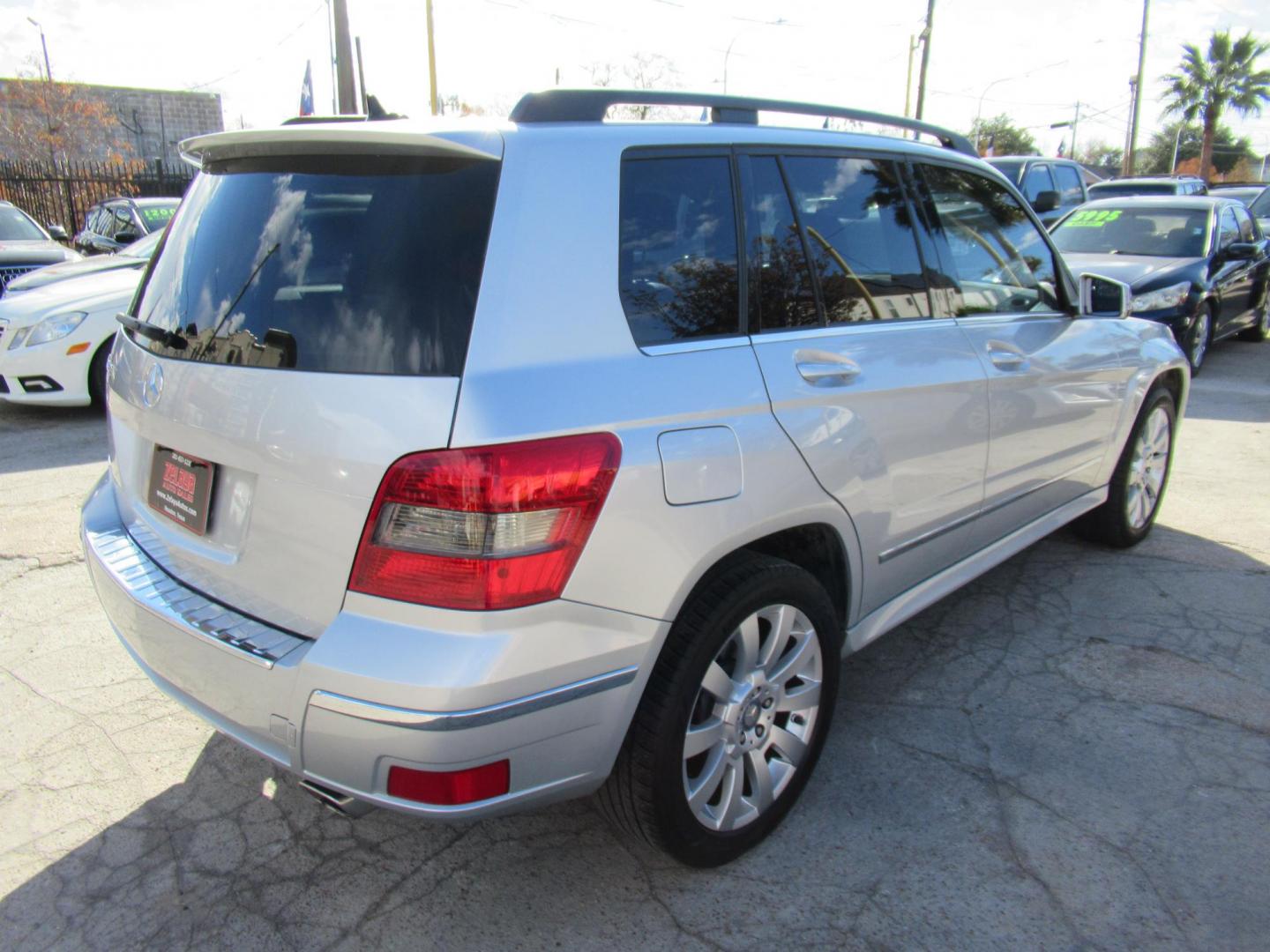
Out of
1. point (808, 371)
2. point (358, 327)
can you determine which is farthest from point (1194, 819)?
point (358, 327)

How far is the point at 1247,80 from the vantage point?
41.9m

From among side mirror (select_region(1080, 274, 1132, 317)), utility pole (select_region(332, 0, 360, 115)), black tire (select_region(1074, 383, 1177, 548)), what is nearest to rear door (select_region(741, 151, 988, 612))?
side mirror (select_region(1080, 274, 1132, 317))

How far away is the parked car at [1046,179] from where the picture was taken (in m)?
13.4

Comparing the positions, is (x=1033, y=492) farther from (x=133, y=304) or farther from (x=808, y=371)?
(x=133, y=304)

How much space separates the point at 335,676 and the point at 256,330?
80 centimetres

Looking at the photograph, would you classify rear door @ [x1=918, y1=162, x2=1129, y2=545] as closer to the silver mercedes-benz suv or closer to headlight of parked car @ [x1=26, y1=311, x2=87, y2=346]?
the silver mercedes-benz suv

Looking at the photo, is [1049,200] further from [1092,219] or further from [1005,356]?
[1005,356]

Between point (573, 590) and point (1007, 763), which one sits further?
point (1007, 763)

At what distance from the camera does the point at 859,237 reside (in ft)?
9.20

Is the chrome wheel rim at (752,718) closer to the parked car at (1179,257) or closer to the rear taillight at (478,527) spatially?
the rear taillight at (478,527)

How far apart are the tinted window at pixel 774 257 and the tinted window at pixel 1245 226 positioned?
388 inches

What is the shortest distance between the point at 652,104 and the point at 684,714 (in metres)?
1.50

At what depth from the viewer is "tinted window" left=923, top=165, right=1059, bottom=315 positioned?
321 cm

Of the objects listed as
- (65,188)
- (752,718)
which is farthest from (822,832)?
(65,188)
